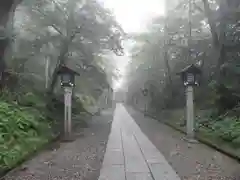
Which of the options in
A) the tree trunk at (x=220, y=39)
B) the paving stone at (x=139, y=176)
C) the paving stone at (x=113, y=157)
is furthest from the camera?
the tree trunk at (x=220, y=39)

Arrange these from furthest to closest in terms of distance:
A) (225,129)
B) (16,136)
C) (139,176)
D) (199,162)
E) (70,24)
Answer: (70,24) < (225,129) < (16,136) < (199,162) < (139,176)

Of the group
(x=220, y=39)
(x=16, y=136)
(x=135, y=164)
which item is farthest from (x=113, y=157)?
(x=220, y=39)

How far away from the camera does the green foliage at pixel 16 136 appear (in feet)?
21.7

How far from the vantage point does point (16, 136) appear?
8.20 meters

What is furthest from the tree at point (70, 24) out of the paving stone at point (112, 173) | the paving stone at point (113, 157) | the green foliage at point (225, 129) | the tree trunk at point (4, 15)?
the paving stone at point (112, 173)

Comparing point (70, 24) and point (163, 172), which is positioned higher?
point (70, 24)

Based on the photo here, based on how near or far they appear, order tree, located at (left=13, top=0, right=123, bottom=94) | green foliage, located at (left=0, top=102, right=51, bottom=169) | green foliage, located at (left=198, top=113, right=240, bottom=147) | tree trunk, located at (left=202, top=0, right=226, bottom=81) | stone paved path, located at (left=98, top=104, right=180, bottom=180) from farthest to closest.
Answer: tree, located at (left=13, top=0, right=123, bottom=94), tree trunk, located at (left=202, top=0, right=226, bottom=81), green foliage, located at (left=198, top=113, right=240, bottom=147), green foliage, located at (left=0, top=102, right=51, bottom=169), stone paved path, located at (left=98, top=104, right=180, bottom=180)

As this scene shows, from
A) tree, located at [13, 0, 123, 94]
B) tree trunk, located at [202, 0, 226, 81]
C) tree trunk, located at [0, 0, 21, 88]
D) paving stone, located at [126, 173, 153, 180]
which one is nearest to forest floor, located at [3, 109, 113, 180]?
paving stone, located at [126, 173, 153, 180]

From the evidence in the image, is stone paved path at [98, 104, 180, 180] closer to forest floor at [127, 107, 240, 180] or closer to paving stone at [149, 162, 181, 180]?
paving stone at [149, 162, 181, 180]

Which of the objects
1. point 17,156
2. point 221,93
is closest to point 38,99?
point 17,156

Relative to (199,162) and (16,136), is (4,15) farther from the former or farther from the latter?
(199,162)

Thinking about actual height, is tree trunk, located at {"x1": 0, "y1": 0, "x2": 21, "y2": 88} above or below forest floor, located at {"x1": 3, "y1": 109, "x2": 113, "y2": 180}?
above

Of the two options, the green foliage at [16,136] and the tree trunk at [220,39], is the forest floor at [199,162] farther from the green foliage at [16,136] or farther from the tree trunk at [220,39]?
the tree trunk at [220,39]

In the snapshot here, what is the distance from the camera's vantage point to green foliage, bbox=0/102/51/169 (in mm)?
6613
